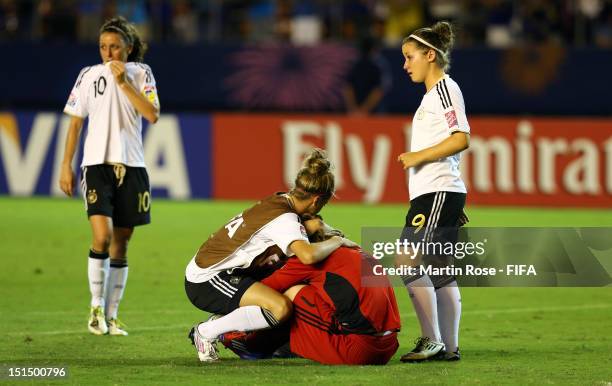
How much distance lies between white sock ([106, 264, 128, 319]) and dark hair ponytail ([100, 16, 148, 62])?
144 centimetres

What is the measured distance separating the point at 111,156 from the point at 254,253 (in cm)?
174

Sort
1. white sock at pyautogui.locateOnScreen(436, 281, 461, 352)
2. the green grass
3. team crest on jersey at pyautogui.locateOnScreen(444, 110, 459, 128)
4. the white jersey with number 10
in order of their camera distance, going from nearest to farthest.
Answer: the green grass
team crest on jersey at pyautogui.locateOnScreen(444, 110, 459, 128)
white sock at pyautogui.locateOnScreen(436, 281, 461, 352)
the white jersey with number 10

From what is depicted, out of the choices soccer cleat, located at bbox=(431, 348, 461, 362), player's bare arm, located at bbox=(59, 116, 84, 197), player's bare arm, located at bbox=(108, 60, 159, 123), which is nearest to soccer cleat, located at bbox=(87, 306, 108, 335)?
player's bare arm, located at bbox=(59, 116, 84, 197)

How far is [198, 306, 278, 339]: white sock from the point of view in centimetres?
677

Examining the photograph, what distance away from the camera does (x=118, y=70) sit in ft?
26.2

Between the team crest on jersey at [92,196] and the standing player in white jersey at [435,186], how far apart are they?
2253 millimetres

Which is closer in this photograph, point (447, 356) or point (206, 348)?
point (206, 348)

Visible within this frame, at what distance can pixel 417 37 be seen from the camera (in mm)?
6992

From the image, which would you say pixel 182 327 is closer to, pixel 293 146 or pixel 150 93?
pixel 150 93

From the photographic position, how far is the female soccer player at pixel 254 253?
22.0 feet

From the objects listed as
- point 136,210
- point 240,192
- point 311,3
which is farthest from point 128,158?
point 311,3

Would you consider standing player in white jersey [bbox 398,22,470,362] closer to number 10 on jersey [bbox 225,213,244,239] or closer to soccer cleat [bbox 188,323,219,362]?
number 10 on jersey [bbox 225,213,244,239]

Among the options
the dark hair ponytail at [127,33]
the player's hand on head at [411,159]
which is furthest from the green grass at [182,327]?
the dark hair ponytail at [127,33]

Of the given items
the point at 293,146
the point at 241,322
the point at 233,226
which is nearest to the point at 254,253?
the point at 233,226
